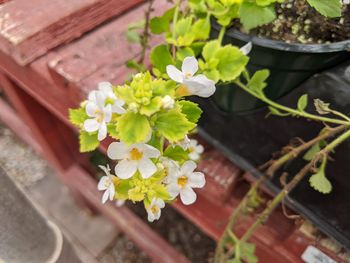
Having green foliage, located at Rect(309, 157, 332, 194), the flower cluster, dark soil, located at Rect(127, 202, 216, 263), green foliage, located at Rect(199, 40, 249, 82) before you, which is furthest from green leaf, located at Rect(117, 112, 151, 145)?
dark soil, located at Rect(127, 202, 216, 263)

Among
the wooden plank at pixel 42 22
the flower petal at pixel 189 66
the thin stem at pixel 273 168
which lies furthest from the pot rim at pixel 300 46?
the wooden plank at pixel 42 22

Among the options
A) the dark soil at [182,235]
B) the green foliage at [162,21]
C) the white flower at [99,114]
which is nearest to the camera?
the white flower at [99,114]

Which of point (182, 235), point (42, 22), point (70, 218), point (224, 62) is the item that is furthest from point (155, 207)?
point (70, 218)

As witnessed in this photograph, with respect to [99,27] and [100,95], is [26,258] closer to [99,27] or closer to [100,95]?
[100,95]

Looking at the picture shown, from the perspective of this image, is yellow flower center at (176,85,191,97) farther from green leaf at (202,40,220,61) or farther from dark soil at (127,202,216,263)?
dark soil at (127,202,216,263)

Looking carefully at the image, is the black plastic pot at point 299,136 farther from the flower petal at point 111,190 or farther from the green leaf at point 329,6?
the flower petal at point 111,190

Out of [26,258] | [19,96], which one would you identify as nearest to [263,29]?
[26,258]
